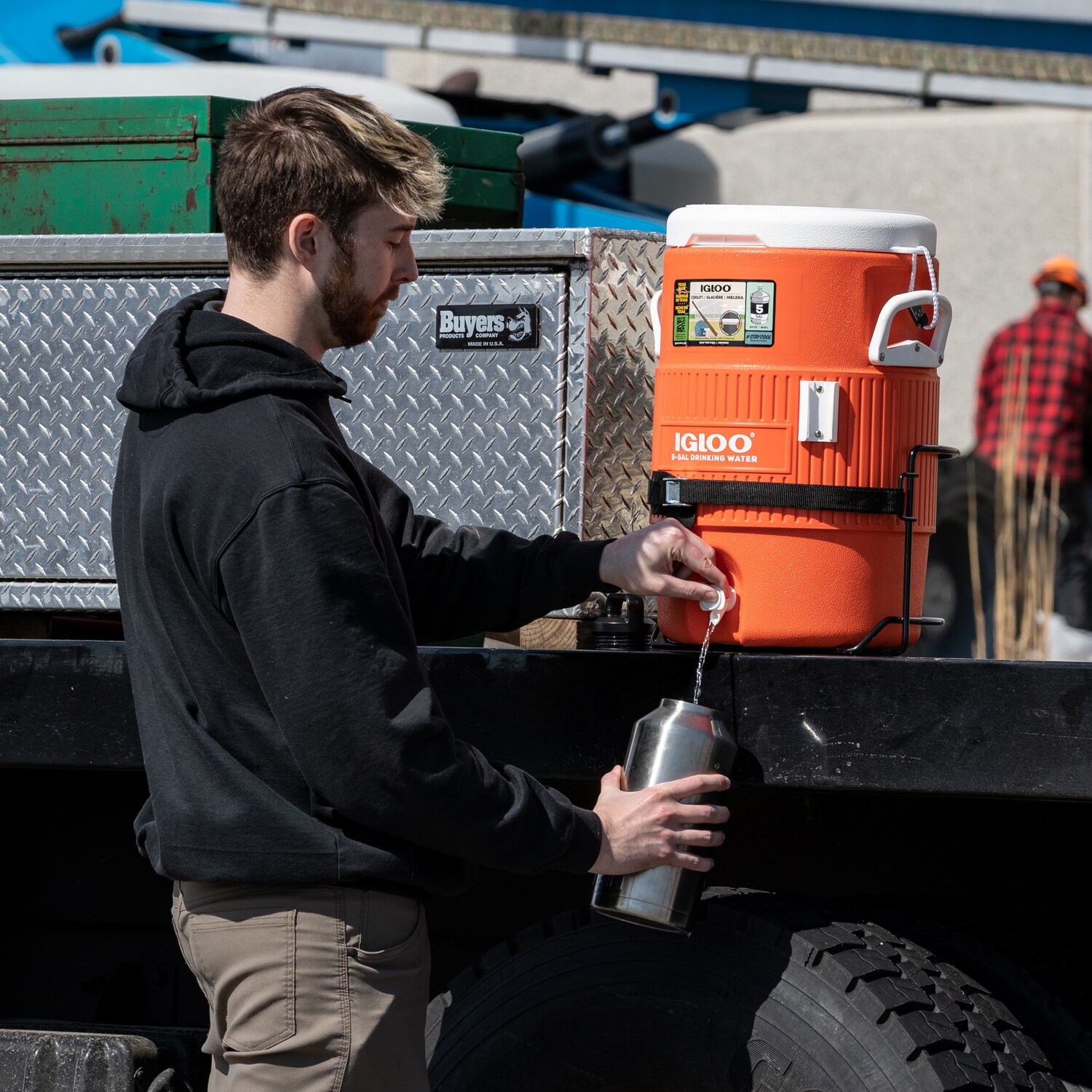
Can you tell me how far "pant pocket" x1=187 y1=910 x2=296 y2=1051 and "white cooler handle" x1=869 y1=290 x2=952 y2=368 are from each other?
3.60 ft

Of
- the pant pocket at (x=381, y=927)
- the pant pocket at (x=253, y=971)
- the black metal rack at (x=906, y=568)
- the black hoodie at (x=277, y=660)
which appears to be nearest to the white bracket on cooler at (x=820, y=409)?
the black metal rack at (x=906, y=568)

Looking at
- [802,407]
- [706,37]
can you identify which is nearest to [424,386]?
[802,407]

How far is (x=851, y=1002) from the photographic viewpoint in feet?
7.15

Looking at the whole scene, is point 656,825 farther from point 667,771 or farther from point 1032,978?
point 1032,978

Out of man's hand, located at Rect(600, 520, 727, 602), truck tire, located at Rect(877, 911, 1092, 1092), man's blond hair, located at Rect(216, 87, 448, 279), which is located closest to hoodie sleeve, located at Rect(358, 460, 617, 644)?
man's hand, located at Rect(600, 520, 727, 602)

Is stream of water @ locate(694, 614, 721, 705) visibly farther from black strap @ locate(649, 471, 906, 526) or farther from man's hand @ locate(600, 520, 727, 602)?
black strap @ locate(649, 471, 906, 526)

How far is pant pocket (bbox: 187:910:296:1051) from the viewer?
6.63 feet

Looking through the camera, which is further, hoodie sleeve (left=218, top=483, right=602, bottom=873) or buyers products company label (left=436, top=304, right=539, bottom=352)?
buyers products company label (left=436, top=304, right=539, bottom=352)

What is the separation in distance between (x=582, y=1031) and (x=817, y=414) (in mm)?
950

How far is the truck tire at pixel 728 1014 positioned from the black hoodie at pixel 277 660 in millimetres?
351

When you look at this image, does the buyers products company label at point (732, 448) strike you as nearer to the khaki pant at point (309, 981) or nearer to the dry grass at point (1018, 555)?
the khaki pant at point (309, 981)

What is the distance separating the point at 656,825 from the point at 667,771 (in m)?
0.08

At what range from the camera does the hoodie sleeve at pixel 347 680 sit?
1881 millimetres

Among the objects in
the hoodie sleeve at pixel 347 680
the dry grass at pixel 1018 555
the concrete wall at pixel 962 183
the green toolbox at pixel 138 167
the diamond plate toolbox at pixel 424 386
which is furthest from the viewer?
the concrete wall at pixel 962 183
